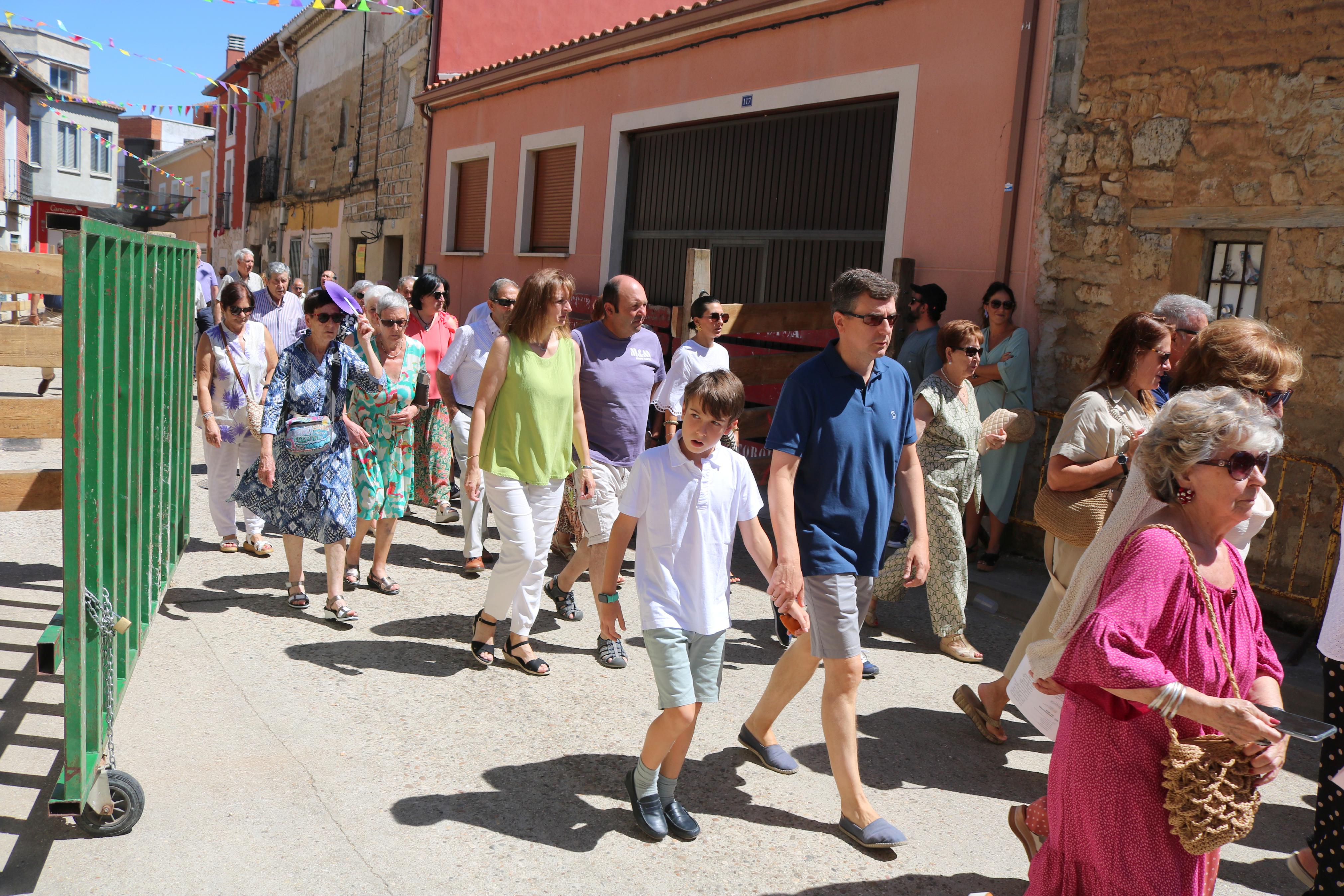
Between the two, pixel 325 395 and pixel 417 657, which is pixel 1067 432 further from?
pixel 325 395

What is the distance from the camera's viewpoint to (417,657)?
4941 mm

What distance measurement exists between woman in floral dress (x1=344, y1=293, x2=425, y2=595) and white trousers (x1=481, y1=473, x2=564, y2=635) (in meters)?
1.25

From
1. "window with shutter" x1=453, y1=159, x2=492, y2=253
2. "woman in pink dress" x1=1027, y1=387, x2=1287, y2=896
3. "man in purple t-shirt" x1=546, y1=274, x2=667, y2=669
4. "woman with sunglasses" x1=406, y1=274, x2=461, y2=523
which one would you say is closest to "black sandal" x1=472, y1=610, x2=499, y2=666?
"man in purple t-shirt" x1=546, y1=274, x2=667, y2=669

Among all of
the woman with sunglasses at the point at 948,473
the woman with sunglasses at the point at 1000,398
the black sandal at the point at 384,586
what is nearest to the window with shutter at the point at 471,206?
the woman with sunglasses at the point at 1000,398

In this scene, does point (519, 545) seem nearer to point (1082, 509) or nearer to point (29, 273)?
point (29, 273)

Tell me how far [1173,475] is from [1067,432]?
1.52 meters

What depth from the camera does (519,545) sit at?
4.75 metres

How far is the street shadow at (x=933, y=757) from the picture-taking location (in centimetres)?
403

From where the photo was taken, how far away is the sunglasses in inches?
130

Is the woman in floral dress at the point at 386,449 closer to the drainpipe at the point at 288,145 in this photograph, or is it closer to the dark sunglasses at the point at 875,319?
the dark sunglasses at the point at 875,319

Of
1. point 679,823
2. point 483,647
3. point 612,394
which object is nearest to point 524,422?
point 612,394

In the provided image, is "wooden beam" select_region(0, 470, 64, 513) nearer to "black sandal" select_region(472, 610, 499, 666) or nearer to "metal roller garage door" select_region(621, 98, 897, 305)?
"black sandal" select_region(472, 610, 499, 666)

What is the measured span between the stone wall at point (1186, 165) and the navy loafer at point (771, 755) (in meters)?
3.82

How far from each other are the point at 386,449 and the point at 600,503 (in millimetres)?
1512
